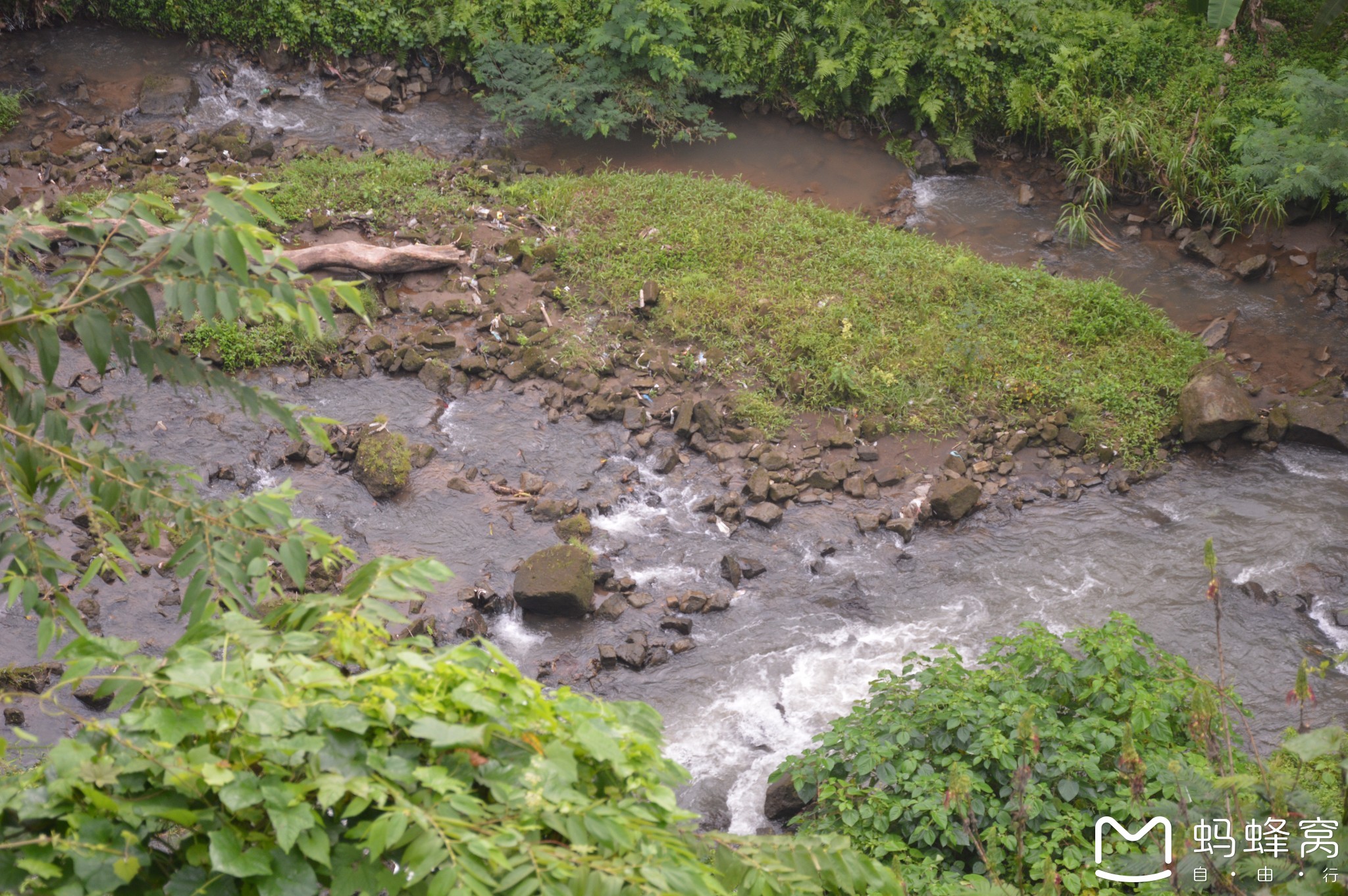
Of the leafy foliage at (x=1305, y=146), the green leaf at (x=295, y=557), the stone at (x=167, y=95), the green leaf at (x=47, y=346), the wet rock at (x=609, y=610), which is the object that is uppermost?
the leafy foliage at (x=1305, y=146)

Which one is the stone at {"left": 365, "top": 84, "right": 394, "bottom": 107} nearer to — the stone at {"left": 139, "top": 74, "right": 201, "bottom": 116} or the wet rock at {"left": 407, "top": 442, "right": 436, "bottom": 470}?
the stone at {"left": 139, "top": 74, "right": 201, "bottom": 116}

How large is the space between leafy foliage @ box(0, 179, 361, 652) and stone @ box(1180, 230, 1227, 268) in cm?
1071

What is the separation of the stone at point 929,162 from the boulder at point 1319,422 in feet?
17.6

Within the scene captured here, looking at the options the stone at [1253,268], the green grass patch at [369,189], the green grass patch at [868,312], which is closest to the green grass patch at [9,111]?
the green grass patch at [369,189]

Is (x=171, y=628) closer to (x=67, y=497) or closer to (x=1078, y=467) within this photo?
(x=67, y=497)

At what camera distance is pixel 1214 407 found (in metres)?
8.78

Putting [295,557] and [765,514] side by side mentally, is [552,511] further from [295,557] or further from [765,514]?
[295,557]

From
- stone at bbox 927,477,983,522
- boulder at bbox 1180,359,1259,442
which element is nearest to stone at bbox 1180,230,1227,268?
boulder at bbox 1180,359,1259,442

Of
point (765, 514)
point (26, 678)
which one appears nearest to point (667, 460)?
point (765, 514)

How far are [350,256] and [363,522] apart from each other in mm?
3485

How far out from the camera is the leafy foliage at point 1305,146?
991 cm

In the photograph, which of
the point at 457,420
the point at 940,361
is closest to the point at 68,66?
the point at 457,420

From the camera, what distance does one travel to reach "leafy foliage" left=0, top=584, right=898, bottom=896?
1937 mm

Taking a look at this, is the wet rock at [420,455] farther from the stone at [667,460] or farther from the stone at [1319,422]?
the stone at [1319,422]
